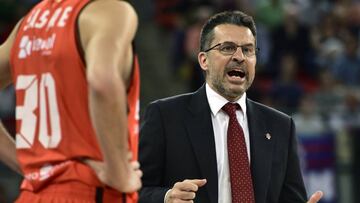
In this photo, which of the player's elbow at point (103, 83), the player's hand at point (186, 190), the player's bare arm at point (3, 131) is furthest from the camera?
the player's hand at point (186, 190)

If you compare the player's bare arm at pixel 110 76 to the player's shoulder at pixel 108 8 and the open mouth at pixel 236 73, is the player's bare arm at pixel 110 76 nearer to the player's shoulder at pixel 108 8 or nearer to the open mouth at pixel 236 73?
the player's shoulder at pixel 108 8

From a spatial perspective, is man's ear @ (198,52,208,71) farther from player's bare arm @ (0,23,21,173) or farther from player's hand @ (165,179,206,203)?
player's bare arm @ (0,23,21,173)

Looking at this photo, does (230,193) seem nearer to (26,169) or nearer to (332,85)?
(26,169)

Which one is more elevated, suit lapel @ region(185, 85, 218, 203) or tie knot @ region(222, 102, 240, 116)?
tie knot @ region(222, 102, 240, 116)

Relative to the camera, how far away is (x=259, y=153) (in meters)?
4.30

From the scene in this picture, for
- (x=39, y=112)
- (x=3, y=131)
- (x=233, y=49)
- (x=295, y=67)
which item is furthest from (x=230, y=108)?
(x=295, y=67)

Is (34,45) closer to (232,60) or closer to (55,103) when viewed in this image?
(55,103)

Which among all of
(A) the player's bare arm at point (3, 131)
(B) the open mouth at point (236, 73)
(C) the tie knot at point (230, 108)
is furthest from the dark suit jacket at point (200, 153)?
(A) the player's bare arm at point (3, 131)

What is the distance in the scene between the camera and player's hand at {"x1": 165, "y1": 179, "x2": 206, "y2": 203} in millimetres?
3695

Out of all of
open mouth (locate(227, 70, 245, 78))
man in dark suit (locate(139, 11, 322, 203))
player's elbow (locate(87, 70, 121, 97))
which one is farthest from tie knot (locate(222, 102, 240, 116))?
player's elbow (locate(87, 70, 121, 97))

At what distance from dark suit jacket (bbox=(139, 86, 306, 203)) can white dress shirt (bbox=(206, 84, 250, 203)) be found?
0.03 metres

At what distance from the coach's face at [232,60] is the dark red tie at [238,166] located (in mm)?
166

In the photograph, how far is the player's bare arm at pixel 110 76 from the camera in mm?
2826

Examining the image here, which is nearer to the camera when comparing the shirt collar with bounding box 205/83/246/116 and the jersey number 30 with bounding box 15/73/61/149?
the jersey number 30 with bounding box 15/73/61/149
